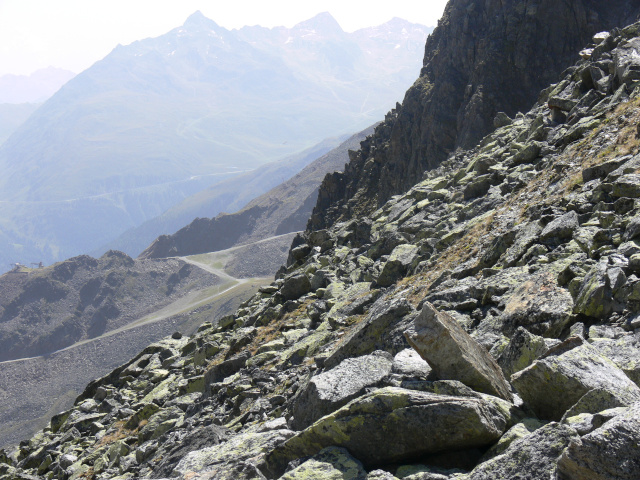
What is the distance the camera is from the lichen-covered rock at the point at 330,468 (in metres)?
5.87

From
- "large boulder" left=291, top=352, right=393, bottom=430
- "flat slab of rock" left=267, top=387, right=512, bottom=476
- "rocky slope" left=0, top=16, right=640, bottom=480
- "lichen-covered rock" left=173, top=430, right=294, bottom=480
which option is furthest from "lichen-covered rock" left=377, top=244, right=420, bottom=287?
"flat slab of rock" left=267, top=387, right=512, bottom=476

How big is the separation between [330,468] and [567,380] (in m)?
2.79

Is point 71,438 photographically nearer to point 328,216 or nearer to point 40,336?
point 328,216

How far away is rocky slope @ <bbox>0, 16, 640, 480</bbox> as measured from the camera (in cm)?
575

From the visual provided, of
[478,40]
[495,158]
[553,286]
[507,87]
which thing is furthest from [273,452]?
[478,40]

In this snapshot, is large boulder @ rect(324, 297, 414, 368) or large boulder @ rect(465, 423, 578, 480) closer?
large boulder @ rect(465, 423, 578, 480)

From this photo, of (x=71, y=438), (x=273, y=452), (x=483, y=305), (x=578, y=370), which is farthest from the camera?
(x=71, y=438)

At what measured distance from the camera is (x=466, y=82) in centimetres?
7262

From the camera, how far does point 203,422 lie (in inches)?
632

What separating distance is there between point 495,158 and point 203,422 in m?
20.6

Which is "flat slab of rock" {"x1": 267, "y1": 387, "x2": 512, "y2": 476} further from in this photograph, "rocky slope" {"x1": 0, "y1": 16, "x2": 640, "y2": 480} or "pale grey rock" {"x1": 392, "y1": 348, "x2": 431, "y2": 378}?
"pale grey rock" {"x1": 392, "y1": 348, "x2": 431, "y2": 378}

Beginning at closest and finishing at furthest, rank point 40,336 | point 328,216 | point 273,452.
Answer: point 273,452
point 328,216
point 40,336

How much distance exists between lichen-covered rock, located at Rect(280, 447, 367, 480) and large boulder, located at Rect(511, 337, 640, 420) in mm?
2095

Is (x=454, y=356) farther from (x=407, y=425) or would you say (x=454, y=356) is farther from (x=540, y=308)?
(x=540, y=308)
